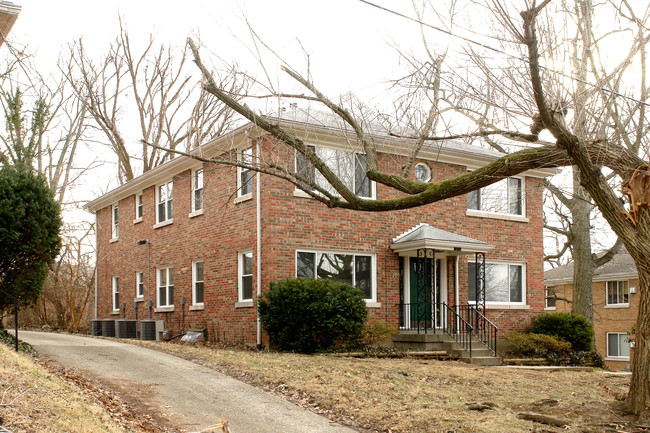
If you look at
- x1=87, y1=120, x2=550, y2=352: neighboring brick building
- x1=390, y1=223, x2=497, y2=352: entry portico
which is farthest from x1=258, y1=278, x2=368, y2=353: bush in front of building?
x1=390, y1=223, x2=497, y2=352: entry portico

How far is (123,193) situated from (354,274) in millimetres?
10987

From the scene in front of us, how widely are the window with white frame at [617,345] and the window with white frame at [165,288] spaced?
69.1 feet

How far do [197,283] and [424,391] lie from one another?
35.7 ft

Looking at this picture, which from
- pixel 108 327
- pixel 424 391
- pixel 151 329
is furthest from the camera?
pixel 108 327

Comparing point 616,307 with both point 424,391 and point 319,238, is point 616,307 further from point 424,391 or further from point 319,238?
point 424,391

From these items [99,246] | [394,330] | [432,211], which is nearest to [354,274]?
[394,330]

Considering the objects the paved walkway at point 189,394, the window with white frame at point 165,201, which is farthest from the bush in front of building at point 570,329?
the window with white frame at point 165,201

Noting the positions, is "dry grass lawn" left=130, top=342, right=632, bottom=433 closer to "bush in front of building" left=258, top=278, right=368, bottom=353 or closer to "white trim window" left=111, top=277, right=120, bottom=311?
"bush in front of building" left=258, top=278, right=368, bottom=353

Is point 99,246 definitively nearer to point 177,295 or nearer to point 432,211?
point 177,295

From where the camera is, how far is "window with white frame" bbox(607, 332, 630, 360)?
102ft

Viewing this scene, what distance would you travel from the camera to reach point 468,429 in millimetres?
8125

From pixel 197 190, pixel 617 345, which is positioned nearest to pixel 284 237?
pixel 197 190

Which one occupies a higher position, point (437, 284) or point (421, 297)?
point (437, 284)

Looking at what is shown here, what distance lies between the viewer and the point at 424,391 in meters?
10.4
